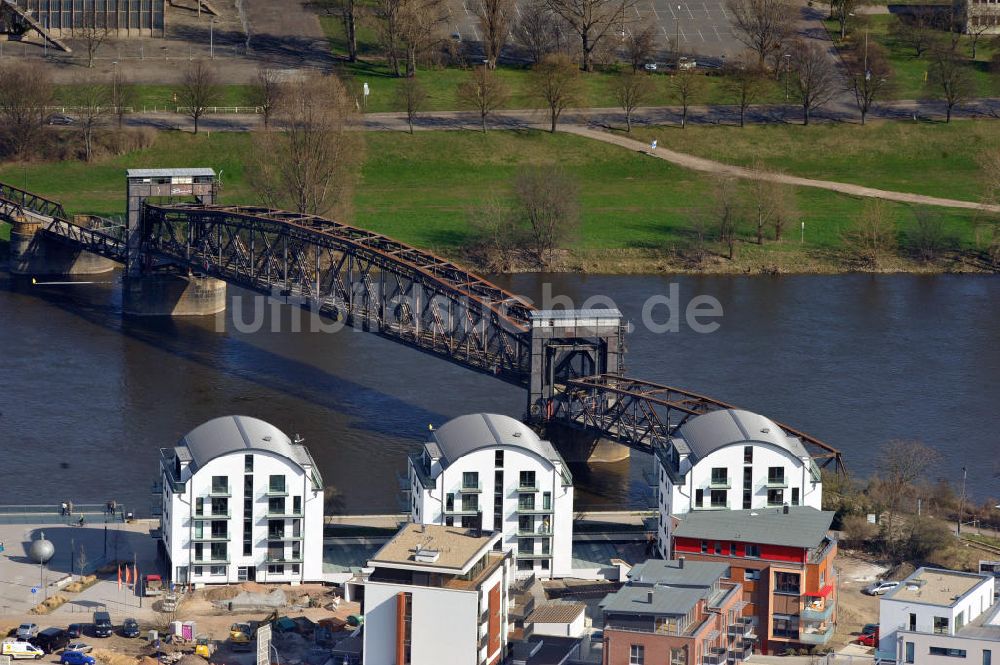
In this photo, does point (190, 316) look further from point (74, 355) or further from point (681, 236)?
point (681, 236)

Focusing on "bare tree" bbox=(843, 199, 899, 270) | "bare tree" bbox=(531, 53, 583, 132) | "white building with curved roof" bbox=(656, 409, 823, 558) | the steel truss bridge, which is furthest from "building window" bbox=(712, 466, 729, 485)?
"bare tree" bbox=(531, 53, 583, 132)

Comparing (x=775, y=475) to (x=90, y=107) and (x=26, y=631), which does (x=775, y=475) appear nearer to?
(x=26, y=631)

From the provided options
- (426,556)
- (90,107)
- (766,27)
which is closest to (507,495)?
(426,556)

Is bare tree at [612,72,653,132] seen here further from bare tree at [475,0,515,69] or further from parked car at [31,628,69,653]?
parked car at [31,628,69,653]

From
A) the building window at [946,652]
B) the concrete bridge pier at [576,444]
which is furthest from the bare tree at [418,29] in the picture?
the building window at [946,652]

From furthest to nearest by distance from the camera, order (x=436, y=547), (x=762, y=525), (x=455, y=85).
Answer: (x=455, y=85)
(x=762, y=525)
(x=436, y=547)

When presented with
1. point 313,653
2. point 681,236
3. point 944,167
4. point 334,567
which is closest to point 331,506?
point 334,567
